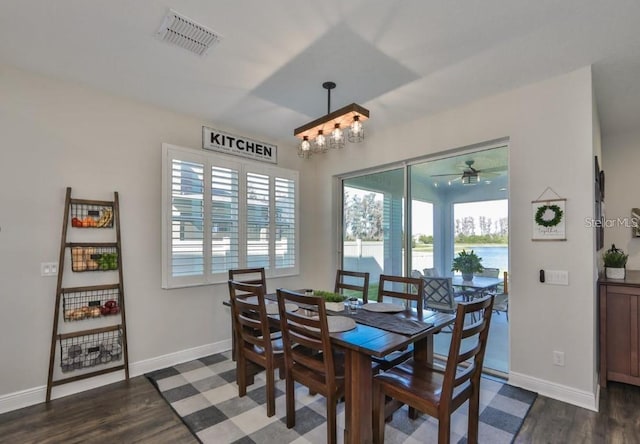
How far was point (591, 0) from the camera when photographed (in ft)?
5.91

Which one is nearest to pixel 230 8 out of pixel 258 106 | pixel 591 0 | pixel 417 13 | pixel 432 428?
pixel 417 13

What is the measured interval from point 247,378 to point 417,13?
3041 millimetres

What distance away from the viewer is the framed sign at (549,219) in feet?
8.47

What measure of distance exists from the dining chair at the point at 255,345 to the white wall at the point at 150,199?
3.78 ft

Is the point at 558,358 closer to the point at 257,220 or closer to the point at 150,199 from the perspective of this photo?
the point at 257,220

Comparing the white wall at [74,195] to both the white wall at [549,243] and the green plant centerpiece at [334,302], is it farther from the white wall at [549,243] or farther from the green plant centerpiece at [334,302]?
the white wall at [549,243]

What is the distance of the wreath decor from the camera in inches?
102

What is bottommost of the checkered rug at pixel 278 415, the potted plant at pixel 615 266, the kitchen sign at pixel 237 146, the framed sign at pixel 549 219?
the checkered rug at pixel 278 415

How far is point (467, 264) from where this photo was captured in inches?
130

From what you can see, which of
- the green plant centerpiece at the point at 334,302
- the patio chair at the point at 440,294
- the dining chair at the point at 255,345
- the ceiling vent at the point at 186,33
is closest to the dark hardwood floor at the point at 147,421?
the dining chair at the point at 255,345

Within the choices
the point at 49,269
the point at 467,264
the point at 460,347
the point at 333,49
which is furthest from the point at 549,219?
the point at 49,269

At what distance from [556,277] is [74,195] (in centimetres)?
426

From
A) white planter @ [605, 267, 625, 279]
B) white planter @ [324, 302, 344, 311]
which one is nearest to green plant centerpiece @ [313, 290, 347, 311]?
white planter @ [324, 302, 344, 311]

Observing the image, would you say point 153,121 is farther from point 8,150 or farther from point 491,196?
point 491,196
